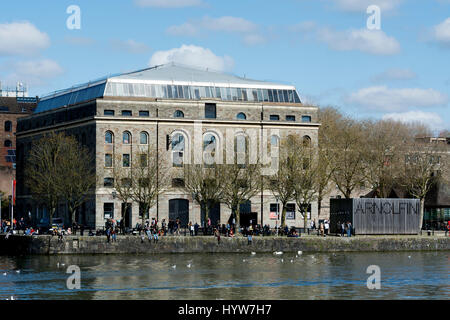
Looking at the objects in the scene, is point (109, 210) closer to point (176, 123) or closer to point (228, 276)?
point (176, 123)

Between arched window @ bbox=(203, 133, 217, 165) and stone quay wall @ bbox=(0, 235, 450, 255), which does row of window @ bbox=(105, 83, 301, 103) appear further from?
stone quay wall @ bbox=(0, 235, 450, 255)

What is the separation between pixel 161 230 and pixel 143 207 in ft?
22.5

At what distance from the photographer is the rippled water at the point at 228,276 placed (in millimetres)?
60750

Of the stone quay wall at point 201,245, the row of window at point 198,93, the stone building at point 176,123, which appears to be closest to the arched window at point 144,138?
the stone building at point 176,123

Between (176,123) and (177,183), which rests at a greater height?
(176,123)

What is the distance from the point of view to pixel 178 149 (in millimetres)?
117438

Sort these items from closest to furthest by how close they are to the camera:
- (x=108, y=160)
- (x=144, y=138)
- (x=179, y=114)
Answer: (x=108, y=160)
(x=144, y=138)
(x=179, y=114)

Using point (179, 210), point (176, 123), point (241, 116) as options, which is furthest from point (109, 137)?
point (241, 116)

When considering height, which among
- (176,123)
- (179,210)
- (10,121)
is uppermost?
(10,121)

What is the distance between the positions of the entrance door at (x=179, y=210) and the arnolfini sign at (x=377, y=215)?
2187 cm

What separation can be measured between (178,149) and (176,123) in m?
3.18

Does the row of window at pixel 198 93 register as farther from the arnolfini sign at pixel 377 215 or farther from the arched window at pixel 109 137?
the arnolfini sign at pixel 377 215

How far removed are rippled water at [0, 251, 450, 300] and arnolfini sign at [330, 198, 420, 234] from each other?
7.59 metres
